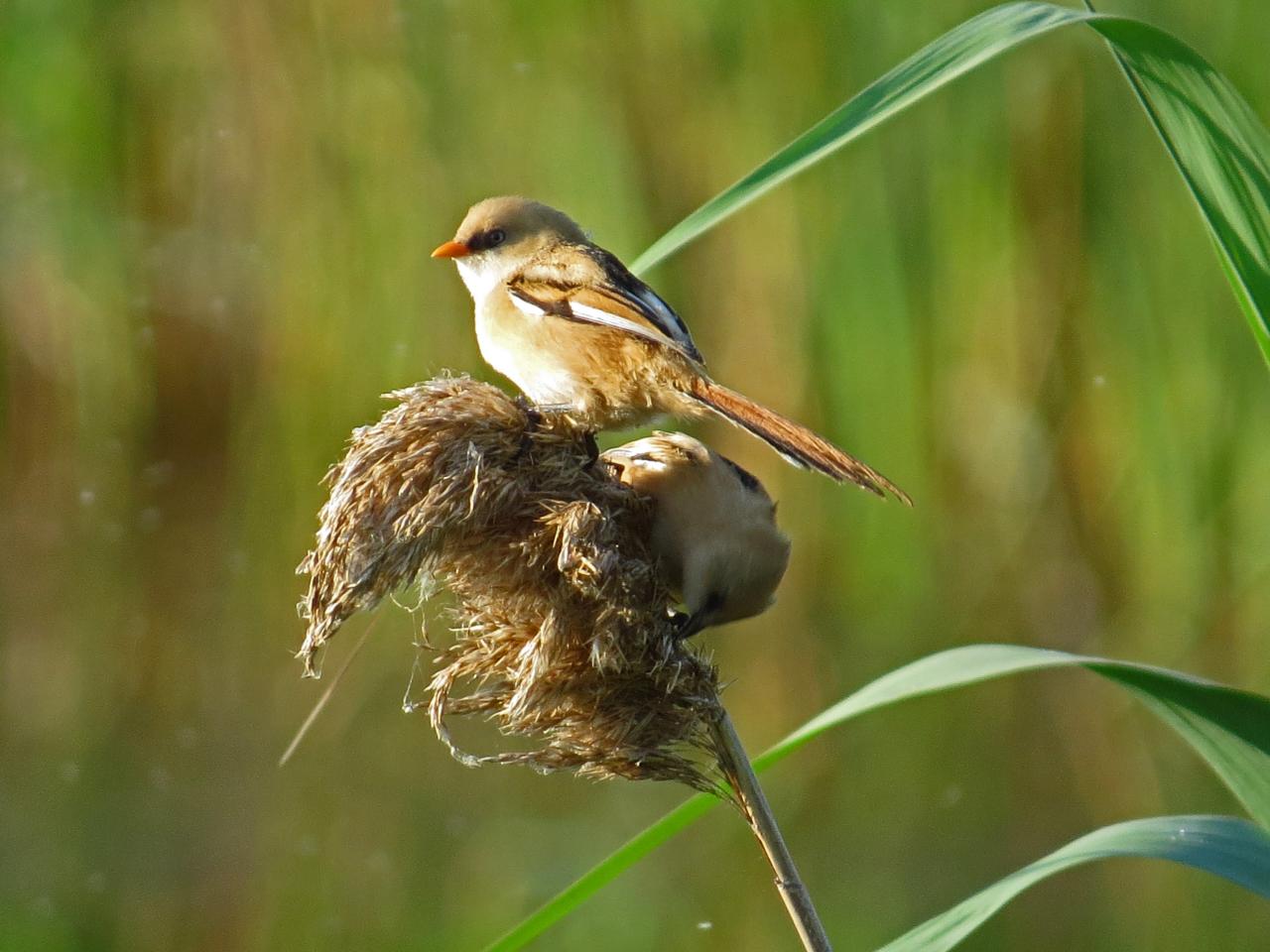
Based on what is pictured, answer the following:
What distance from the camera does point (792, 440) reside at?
167cm

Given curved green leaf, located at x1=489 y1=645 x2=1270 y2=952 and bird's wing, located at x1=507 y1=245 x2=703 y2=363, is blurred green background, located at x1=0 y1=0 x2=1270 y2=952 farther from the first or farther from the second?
curved green leaf, located at x1=489 y1=645 x2=1270 y2=952

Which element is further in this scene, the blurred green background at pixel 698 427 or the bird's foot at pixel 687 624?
the blurred green background at pixel 698 427

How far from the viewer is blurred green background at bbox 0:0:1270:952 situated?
4.04 metres

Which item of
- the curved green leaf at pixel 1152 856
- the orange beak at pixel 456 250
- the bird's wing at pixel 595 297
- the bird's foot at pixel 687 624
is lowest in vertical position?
the curved green leaf at pixel 1152 856

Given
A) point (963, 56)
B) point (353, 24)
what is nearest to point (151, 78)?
point (353, 24)

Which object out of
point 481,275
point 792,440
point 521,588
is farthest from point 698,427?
point 521,588

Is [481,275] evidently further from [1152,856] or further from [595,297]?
[1152,856]

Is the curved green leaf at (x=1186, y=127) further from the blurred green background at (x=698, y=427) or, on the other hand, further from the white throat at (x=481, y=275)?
the blurred green background at (x=698, y=427)

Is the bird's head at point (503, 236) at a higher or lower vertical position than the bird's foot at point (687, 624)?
higher

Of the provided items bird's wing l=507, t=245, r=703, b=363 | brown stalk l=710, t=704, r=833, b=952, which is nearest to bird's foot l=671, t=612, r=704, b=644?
brown stalk l=710, t=704, r=833, b=952

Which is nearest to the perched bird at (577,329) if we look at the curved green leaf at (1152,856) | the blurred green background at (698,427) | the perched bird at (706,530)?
the perched bird at (706,530)

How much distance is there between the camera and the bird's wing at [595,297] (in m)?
2.01

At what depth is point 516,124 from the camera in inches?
174

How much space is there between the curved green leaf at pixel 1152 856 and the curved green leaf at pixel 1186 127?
1.18 ft
